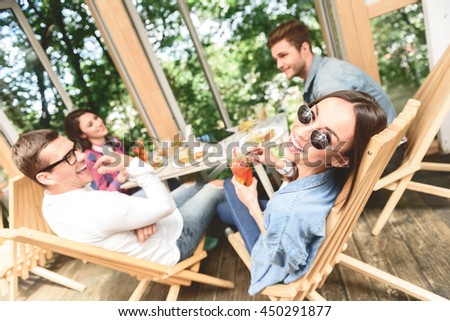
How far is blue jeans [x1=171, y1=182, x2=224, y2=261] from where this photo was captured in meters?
1.42

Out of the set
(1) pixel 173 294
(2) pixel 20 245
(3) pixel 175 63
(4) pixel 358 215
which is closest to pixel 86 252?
(1) pixel 173 294

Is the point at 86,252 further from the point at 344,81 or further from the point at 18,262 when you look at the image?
the point at 344,81

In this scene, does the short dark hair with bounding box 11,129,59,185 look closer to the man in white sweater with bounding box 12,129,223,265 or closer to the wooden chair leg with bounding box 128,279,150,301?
the man in white sweater with bounding box 12,129,223,265

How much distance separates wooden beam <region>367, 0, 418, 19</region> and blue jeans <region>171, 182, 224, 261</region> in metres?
1.48

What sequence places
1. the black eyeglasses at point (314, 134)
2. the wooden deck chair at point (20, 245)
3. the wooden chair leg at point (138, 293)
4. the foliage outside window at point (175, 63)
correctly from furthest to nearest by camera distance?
the foliage outside window at point (175, 63)
the wooden deck chair at point (20, 245)
the wooden chair leg at point (138, 293)
the black eyeglasses at point (314, 134)

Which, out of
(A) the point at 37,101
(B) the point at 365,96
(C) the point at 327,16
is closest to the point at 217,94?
(C) the point at 327,16

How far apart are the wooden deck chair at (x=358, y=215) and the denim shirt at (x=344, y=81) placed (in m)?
0.57

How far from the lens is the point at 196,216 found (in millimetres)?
1505

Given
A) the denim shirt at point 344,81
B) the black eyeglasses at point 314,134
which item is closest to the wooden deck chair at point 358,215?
the black eyeglasses at point 314,134

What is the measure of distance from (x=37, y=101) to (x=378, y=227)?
2918mm

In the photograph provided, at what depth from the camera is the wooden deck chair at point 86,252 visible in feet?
3.08

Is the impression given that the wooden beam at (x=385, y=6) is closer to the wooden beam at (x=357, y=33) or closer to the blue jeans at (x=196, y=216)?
the wooden beam at (x=357, y=33)
